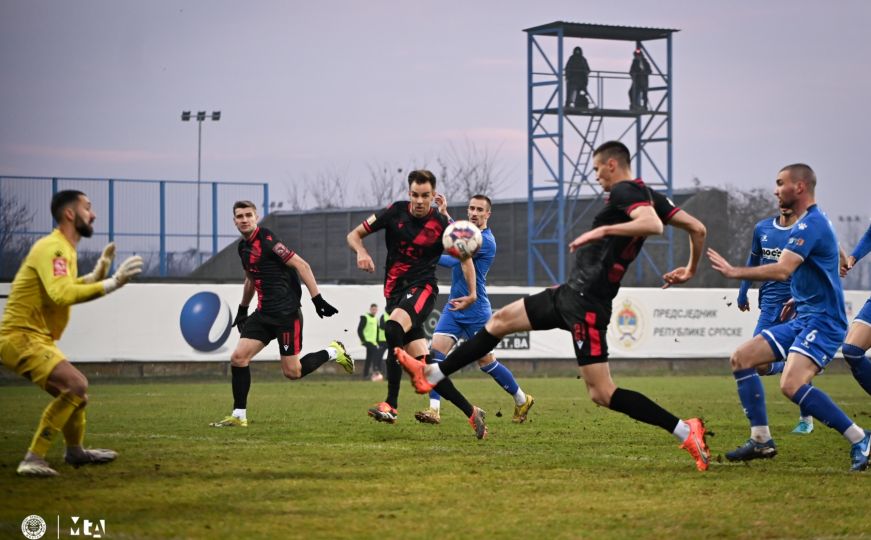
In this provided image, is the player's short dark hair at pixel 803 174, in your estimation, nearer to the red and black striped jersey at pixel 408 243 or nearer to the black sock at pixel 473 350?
the black sock at pixel 473 350

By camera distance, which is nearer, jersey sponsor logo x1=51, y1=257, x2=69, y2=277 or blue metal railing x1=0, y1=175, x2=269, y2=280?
jersey sponsor logo x1=51, y1=257, x2=69, y2=277

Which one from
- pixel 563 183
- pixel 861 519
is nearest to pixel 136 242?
pixel 563 183

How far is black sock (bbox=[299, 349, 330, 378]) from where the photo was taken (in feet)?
48.0

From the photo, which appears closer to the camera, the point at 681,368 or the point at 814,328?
the point at 814,328

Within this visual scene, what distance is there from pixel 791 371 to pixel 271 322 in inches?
259

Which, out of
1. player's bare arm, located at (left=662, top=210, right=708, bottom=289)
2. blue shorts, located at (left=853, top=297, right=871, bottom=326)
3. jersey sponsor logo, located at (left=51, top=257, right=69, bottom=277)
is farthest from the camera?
blue shorts, located at (left=853, top=297, right=871, bottom=326)

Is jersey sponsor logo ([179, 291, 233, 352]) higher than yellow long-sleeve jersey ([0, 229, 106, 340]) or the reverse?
the reverse

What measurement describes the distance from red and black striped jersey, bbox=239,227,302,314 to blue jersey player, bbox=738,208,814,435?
5.24 m

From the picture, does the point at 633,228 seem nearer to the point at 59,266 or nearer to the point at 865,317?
the point at 59,266

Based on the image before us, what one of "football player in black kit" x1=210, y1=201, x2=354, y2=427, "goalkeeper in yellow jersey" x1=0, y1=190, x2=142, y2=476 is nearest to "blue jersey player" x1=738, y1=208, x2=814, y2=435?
"football player in black kit" x1=210, y1=201, x2=354, y2=427

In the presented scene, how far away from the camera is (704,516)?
24.6 ft

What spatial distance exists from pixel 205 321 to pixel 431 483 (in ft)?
68.4

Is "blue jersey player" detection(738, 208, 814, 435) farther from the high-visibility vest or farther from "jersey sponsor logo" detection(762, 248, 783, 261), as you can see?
the high-visibility vest

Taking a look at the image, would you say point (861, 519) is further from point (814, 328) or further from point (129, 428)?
point (129, 428)
